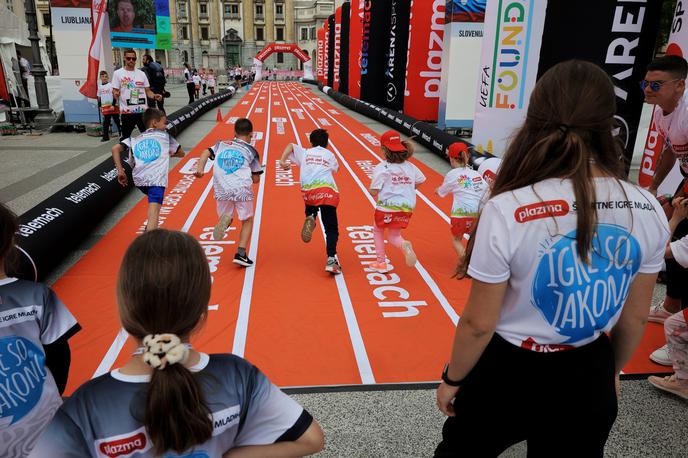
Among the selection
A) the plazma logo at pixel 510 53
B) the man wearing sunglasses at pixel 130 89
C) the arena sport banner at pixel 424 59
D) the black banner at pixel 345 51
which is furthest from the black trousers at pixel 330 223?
the black banner at pixel 345 51

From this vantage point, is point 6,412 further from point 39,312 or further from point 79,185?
point 79,185

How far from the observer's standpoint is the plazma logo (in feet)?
31.0

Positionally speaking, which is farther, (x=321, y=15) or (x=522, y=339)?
(x=321, y=15)

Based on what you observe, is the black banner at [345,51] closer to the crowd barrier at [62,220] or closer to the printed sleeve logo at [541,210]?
the crowd barrier at [62,220]

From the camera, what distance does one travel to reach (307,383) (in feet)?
12.2

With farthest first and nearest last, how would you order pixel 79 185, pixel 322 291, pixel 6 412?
pixel 79 185 < pixel 322 291 < pixel 6 412

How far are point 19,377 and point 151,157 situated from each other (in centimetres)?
444

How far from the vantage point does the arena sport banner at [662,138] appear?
6.09m

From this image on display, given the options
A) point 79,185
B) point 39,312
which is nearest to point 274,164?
point 79,185

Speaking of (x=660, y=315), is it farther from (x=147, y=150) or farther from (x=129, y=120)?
(x=129, y=120)

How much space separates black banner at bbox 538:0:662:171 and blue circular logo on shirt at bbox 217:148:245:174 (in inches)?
210

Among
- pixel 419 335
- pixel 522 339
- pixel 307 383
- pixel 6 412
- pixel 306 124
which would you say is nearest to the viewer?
pixel 522 339

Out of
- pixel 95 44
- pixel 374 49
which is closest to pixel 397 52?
pixel 374 49

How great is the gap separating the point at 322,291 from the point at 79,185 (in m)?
4.12
